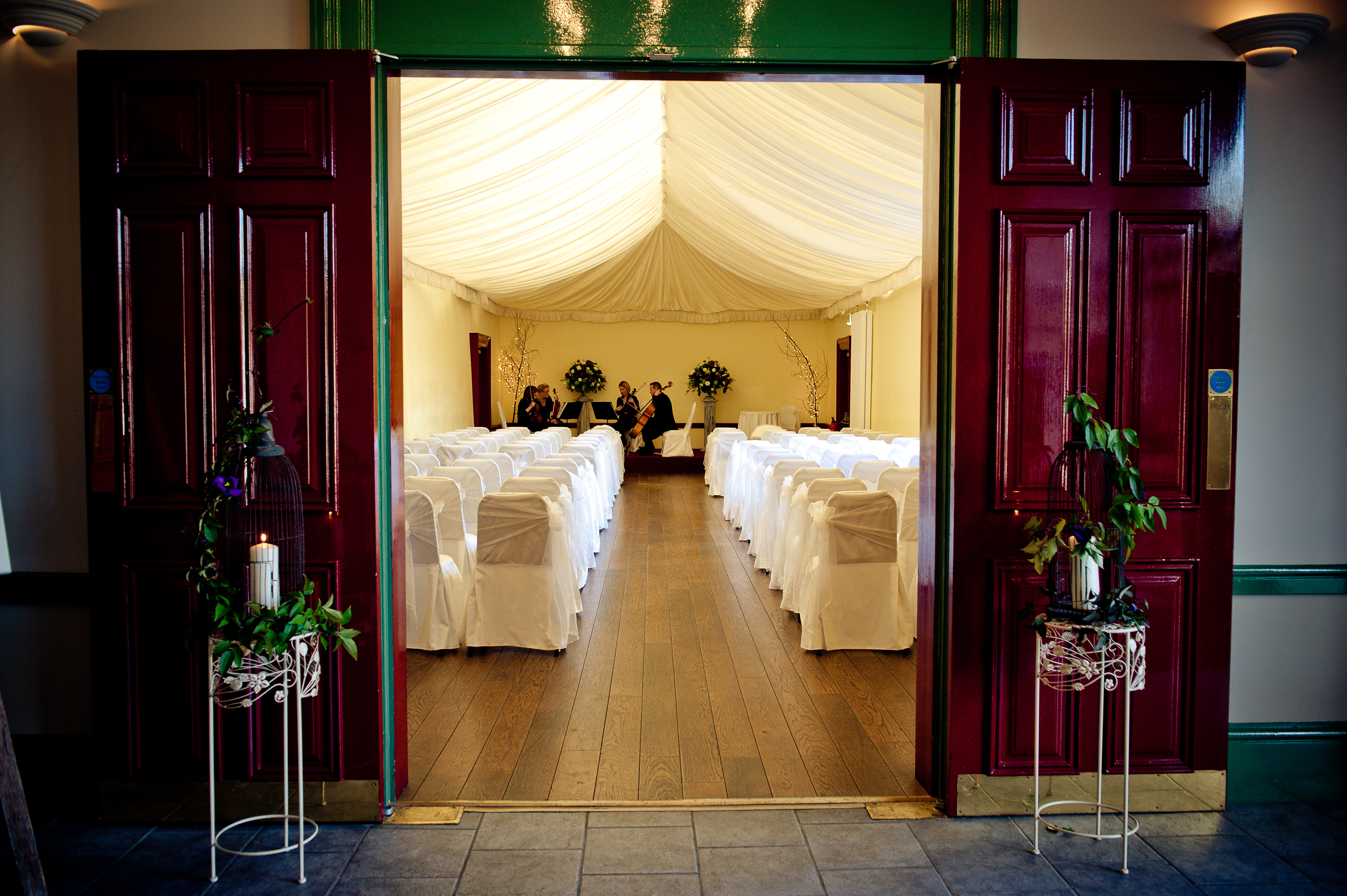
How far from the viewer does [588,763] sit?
3.19 metres

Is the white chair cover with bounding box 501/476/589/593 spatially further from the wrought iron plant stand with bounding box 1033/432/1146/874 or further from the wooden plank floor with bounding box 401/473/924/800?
the wrought iron plant stand with bounding box 1033/432/1146/874

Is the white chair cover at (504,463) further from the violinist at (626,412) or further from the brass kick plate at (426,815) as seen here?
the violinist at (626,412)

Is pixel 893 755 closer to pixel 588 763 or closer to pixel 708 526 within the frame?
pixel 588 763

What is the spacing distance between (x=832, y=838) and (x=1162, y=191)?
7.35ft

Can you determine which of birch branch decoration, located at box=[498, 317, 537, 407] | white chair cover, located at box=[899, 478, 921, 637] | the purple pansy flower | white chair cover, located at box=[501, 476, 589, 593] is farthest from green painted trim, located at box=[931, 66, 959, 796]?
birch branch decoration, located at box=[498, 317, 537, 407]

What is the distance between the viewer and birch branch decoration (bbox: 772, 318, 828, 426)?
17156 millimetres

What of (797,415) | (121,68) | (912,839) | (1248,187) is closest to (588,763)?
(912,839)

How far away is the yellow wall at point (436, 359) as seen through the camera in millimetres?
11203

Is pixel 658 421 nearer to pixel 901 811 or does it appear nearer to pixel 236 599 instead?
pixel 901 811

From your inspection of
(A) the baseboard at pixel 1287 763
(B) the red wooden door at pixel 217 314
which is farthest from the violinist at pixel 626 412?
(A) the baseboard at pixel 1287 763

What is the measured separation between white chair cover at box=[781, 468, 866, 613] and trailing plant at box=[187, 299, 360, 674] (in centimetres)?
288

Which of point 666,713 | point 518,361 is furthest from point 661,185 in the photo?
point 666,713

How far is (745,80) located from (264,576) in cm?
204

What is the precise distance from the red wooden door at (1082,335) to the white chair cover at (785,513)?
226 cm
